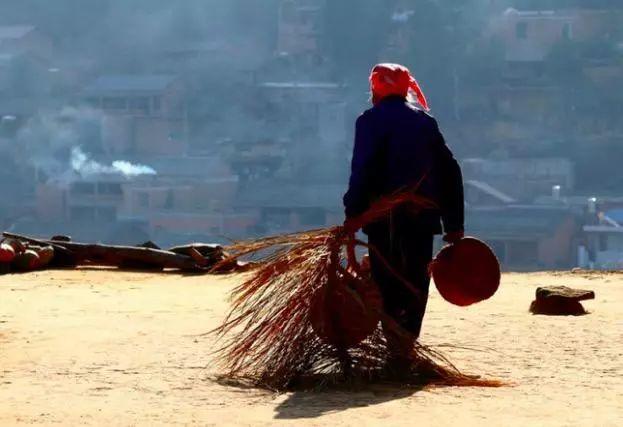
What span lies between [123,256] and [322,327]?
204 inches

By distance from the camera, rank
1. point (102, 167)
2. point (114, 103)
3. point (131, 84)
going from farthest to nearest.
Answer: point (131, 84), point (114, 103), point (102, 167)

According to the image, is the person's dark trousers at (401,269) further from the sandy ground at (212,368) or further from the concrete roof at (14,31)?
the concrete roof at (14,31)

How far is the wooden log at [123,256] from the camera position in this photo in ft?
32.0

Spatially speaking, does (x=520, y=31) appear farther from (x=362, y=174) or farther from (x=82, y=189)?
(x=362, y=174)

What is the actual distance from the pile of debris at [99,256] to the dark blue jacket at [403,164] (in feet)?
14.3

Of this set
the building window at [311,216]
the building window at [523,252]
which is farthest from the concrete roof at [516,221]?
the building window at [311,216]

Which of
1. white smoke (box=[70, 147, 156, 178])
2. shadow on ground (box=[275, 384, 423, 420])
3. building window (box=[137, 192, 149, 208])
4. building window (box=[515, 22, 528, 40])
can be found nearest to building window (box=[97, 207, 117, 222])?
white smoke (box=[70, 147, 156, 178])

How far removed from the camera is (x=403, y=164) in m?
5.15

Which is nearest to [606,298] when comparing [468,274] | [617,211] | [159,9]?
[468,274]

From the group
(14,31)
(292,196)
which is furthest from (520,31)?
(14,31)

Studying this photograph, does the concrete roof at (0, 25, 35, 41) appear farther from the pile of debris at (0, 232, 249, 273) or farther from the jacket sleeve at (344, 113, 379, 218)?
the jacket sleeve at (344, 113, 379, 218)

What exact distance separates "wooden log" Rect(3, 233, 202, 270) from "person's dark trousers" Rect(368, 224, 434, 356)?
473 centimetres

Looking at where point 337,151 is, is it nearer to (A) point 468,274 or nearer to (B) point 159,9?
(B) point 159,9

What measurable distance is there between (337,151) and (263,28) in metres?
11.1
